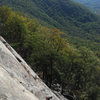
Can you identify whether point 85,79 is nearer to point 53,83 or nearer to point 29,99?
point 53,83

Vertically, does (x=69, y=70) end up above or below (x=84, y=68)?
below

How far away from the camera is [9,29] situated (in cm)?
5309

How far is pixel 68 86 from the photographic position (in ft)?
147

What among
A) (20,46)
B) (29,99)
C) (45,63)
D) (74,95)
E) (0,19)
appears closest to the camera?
(29,99)

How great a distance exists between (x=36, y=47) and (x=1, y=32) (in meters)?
20.1

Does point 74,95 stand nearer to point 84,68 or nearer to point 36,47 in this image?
Answer: point 84,68

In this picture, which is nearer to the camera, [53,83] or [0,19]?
[53,83]

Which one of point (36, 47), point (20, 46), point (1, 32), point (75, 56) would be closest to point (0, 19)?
point (1, 32)

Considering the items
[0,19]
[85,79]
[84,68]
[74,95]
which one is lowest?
[74,95]

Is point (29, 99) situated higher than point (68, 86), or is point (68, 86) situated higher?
point (29, 99)

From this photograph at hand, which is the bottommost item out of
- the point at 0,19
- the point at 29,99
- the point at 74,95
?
the point at 74,95

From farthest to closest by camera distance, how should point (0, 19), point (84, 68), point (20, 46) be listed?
point (0, 19), point (20, 46), point (84, 68)

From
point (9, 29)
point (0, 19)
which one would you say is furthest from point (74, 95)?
point (0, 19)

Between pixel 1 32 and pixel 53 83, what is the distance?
29.7 meters
